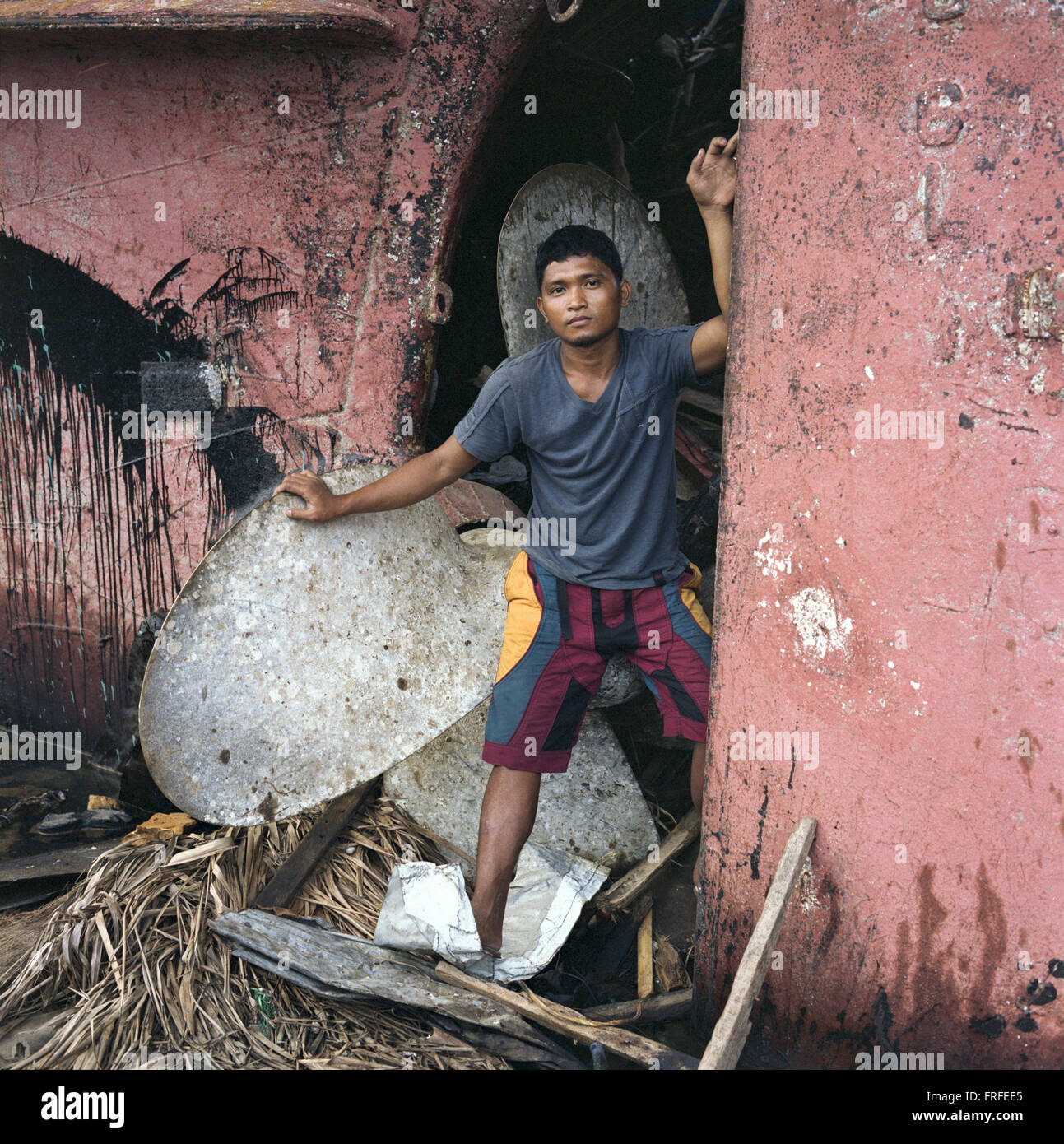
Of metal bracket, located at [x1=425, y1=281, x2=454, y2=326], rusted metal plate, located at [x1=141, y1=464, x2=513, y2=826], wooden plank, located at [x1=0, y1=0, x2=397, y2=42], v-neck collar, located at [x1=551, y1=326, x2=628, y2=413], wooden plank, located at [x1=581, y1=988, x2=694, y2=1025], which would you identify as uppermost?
wooden plank, located at [x1=0, y1=0, x2=397, y2=42]

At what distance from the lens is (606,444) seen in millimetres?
2381

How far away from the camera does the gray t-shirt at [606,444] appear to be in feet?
7.80

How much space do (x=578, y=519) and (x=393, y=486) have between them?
20.9 inches

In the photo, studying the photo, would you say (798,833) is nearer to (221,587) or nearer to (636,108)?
(221,587)

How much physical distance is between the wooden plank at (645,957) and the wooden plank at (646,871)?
0.26ft

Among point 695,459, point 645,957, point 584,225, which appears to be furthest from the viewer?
point 695,459

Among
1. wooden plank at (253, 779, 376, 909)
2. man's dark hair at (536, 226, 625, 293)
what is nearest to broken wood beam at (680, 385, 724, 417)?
man's dark hair at (536, 226, 625, 293)

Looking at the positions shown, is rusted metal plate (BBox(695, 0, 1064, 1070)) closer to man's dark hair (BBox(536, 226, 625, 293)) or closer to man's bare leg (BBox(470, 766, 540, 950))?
man's dark hair (BBox(536, 226, 625, 293))

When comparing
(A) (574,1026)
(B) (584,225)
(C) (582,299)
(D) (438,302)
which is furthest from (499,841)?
(B) (584,225)

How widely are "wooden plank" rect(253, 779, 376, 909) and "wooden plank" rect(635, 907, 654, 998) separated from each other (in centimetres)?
93

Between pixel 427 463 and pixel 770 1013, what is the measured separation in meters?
1.64

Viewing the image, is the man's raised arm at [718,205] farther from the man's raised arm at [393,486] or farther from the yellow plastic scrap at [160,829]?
the yellow plastic scrap at [160,829]

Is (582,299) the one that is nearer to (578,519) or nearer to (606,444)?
→ (606,444)

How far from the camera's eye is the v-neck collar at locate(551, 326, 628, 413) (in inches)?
93.5
